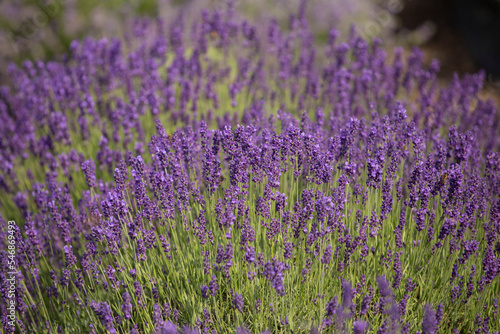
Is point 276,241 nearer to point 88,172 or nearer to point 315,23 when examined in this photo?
point 88,172

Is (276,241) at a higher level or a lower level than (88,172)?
lower

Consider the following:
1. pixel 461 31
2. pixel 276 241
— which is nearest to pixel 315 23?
pixel 461 31

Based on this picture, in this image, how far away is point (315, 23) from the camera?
8.38 m

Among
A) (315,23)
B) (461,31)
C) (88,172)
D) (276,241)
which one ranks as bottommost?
(276,241)

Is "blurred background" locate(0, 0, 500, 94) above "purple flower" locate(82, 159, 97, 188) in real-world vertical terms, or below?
above

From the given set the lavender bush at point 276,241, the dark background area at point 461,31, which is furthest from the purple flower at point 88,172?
the dark background area at point 461,31

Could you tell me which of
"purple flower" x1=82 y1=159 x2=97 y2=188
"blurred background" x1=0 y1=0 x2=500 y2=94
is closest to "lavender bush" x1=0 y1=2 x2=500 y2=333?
"purple flower" x1=82 y1=159 x2=97 y2=188

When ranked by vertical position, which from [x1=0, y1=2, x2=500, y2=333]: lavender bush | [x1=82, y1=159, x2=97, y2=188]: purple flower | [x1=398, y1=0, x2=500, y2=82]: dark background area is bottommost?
[x1=0, y1=2, x2=500, y2=333]: lavender bush

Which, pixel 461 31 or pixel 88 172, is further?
pixel 461 31

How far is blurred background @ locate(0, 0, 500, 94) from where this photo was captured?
7.34m

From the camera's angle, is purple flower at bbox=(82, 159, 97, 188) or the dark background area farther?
the dark background area

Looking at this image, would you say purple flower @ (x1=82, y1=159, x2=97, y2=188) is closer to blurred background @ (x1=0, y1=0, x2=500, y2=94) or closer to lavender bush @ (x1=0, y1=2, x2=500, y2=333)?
lavender bush @ (x1=0, y1=2, x2=500, y2=333)

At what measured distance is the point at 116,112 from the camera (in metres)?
4.05

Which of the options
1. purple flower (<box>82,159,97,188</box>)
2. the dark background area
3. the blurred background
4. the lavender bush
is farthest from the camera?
the dark background area
